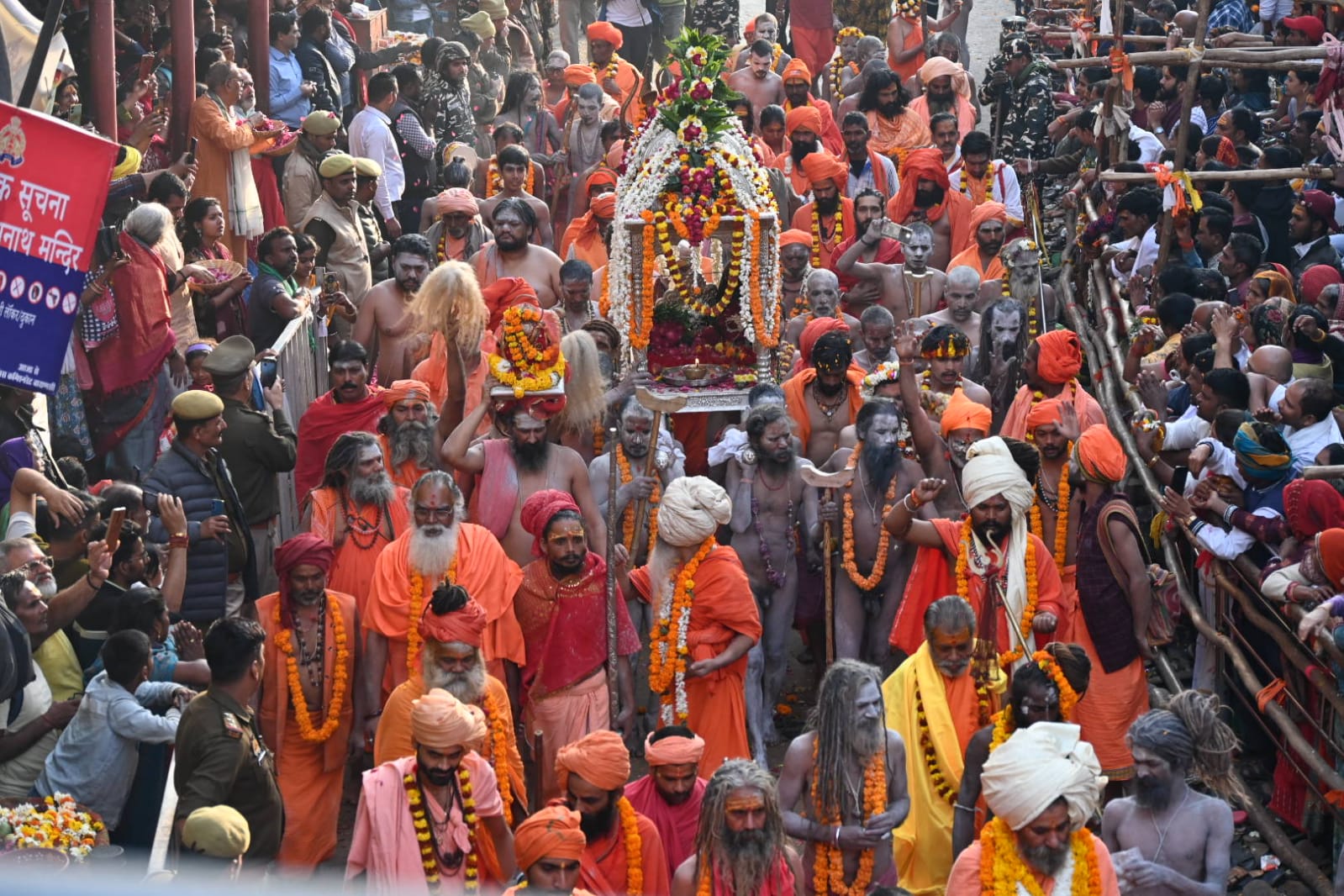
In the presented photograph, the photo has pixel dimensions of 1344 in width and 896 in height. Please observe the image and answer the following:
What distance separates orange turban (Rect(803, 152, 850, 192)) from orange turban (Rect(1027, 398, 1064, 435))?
13.1 ft

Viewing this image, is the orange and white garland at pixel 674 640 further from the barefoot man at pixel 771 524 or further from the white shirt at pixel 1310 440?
the white shirt at pixel 1310 440

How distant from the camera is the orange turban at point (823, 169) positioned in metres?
12.8

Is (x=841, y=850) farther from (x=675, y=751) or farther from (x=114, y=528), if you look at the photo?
(x=114, y=528)

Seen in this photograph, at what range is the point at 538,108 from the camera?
1560 centimetres

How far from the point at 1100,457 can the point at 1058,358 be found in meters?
1.15

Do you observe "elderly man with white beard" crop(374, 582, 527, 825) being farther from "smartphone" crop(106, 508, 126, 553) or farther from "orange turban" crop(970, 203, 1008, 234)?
"orange turban" crop(970, 203, 1008, 234)

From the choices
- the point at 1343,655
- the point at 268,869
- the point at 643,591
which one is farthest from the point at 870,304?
the point at 268,869

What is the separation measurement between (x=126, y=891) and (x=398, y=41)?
16.1 metres

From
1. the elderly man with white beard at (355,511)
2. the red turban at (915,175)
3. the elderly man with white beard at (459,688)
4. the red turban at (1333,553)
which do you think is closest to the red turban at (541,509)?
the elderly man with white beard at (355,511)

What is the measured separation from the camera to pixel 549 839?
236 inches

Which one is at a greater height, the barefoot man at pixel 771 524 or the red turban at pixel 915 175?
the red turban at pixel 915 175

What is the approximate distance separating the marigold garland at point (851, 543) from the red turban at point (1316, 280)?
2.23 m

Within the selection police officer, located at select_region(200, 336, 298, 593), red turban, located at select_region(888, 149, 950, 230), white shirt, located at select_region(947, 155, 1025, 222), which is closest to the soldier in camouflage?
white shirt, located at select_region(947, 155, 1025, 222)

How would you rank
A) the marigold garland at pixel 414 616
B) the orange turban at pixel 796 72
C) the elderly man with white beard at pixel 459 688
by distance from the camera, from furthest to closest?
1. the orange turban at pixel 796 72
2. the marigold garland at pixel 414 616
3. the elderly man with white beard at pixel 459 688
